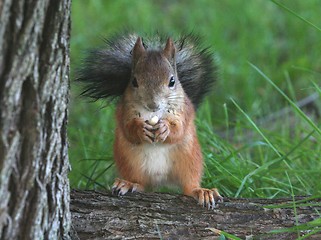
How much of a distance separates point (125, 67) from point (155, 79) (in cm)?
26

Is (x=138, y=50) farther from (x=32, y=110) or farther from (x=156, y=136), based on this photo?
(x=32, y=110)

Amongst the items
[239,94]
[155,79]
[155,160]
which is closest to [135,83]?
[155,79]

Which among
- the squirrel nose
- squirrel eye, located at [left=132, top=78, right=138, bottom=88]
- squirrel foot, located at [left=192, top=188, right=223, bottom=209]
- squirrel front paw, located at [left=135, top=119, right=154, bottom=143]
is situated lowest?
squirrel foot, located at [left=192, top=188, right=223, bottom=209]

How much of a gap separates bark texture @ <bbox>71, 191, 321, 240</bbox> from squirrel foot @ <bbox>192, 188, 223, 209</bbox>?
0.9 inches

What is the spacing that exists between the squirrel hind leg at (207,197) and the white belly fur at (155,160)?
0.60 ft

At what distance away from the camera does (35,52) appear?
214 cm

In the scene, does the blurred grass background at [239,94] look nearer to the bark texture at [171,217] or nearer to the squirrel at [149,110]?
the squirrel at [149,110]

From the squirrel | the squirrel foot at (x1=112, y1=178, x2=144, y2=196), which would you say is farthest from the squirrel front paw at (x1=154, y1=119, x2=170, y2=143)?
the squirrel foot at (x1=112, y1=178, x2=144, y2=196)

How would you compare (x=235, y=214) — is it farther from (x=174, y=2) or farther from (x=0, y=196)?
(x=174, y=2)

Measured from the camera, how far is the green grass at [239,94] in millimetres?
3391

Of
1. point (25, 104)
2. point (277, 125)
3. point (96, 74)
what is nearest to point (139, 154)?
point (96, 74)

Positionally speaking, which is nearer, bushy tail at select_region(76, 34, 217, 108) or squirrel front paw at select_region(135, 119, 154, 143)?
squirrel front paw at select_region(135, 119, 154, 143)

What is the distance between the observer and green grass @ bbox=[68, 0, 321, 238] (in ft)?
11.1

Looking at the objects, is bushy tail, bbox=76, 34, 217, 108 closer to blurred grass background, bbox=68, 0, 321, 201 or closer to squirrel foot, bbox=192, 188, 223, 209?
blurred grass background, bbox=68, 0, 321, 201
